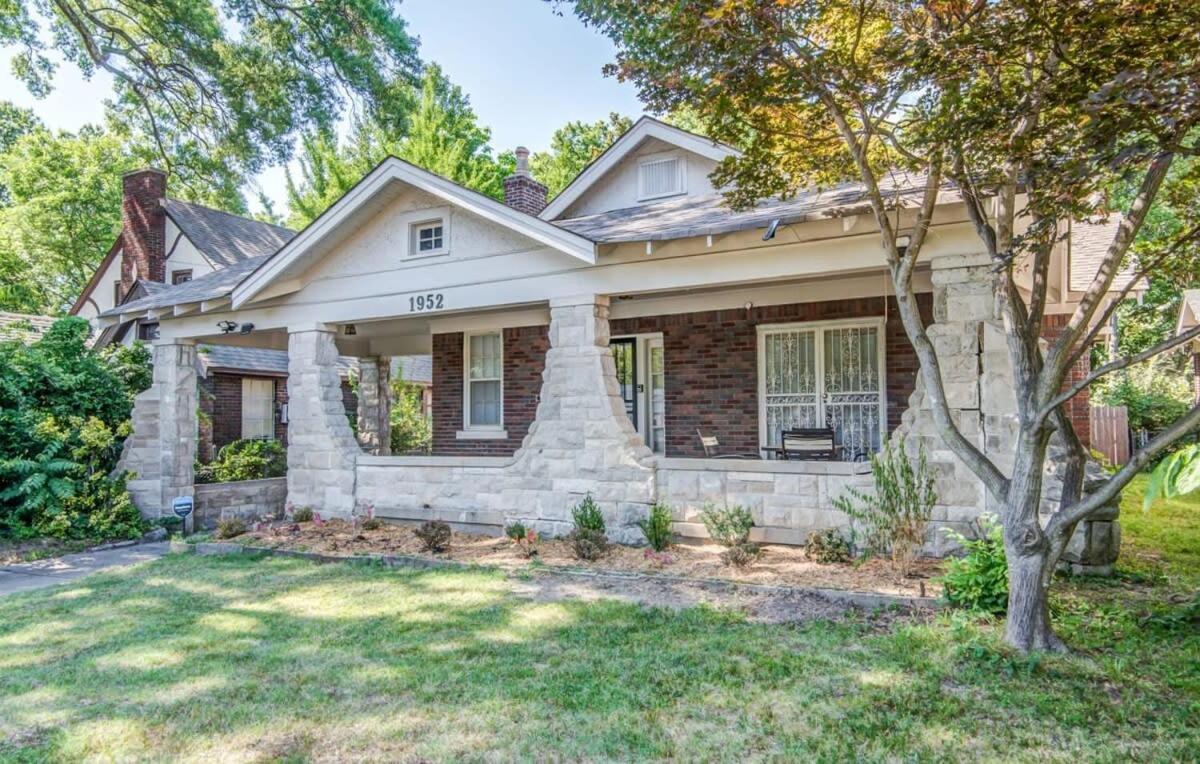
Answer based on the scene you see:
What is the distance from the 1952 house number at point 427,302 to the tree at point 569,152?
20.1 m

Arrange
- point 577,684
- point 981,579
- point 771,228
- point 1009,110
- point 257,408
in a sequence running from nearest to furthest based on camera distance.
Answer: point 577,684, point 1009,110, point 981,579, point 771,228, point 257,408

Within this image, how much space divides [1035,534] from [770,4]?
3899mm

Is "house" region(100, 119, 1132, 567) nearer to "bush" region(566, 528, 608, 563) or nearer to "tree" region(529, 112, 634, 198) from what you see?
"bush" region(566, 528, 608, 563)

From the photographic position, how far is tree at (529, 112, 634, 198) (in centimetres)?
2950

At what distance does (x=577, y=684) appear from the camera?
430 centimetres

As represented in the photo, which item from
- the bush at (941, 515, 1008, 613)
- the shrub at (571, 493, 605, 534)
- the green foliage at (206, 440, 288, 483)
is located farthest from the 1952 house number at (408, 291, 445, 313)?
the bush at (941, 515, 1008, 613)

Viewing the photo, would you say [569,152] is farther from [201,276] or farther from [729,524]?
[729,524]

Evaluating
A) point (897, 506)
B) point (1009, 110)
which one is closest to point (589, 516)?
point (897, 506)

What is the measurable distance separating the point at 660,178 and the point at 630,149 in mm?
688

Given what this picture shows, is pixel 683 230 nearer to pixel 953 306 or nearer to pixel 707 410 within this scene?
pixel 953 306

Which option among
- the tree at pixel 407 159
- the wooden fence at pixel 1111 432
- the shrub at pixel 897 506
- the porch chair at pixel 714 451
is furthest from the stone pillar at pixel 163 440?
the wooden fence at pixel 1111 432

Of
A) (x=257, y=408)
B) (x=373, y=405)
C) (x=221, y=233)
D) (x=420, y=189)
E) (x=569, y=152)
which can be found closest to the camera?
(x=420, y=189)

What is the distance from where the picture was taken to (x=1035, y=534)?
15.0 feet

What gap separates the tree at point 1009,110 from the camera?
4.16m
